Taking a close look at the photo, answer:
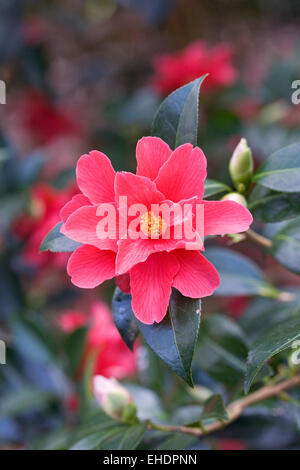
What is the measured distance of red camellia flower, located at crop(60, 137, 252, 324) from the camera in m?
0.57

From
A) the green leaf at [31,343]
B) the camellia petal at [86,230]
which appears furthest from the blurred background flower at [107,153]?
the camellia petal at [86,230]

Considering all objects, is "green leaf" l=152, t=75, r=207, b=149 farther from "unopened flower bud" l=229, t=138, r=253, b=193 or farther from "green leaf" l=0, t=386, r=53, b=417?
"green leaf" l=0, t=386, r=53, b=417

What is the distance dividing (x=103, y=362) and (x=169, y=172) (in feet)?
2.11

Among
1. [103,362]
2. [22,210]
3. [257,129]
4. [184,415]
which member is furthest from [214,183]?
[257,129]

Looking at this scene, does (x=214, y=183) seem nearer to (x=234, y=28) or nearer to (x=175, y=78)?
(x=175, y=78)

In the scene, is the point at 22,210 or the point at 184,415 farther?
the point at 22,210

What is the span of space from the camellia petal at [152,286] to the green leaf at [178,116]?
17 cm

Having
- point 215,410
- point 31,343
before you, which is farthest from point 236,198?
point 31,343

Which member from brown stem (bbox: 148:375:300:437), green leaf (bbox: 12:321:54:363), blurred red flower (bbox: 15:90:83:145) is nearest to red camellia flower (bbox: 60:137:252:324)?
brown stem (bbox: 148:375:300:437)

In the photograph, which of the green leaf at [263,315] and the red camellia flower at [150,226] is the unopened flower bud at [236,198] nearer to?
the red camellia flower at [150,226]

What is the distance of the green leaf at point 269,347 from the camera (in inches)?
22.6

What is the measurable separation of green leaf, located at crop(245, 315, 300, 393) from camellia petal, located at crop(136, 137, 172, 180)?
9.3 inches

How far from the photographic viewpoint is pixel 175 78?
59.0 inches

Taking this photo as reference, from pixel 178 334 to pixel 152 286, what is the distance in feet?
0.20
